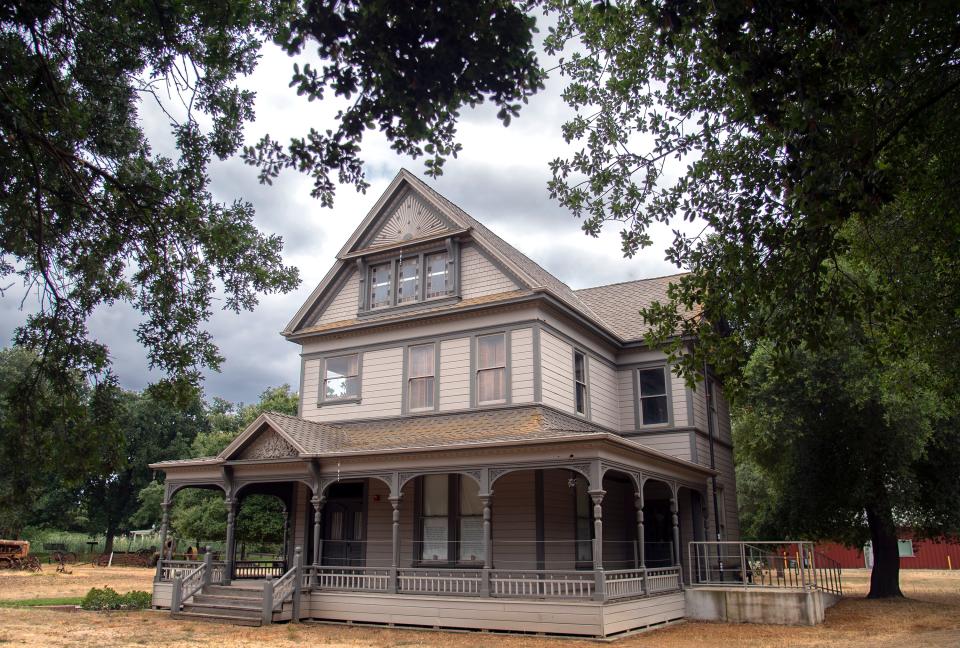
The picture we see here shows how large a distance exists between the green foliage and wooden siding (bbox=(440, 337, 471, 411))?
8679mm

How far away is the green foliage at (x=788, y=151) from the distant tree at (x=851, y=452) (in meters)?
7.62

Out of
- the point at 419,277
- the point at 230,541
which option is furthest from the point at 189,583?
the point at 419,277

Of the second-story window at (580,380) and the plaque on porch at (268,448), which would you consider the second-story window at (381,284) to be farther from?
the second-story window at (580,380)

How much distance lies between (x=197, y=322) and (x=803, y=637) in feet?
42.1

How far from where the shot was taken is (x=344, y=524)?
2067 centimetres

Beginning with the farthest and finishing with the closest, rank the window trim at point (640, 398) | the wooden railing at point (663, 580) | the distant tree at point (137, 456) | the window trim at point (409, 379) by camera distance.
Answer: the distant tree at point (137, 456) < the window trim at point (640, 398) < the window trim at point (409, 379) < the wooden railing at point (663, 580)

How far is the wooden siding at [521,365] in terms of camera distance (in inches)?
727

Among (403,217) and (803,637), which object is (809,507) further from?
(403,217)

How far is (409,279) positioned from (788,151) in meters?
14.5

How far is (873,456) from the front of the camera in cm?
2159

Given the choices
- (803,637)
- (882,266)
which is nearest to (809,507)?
(803,637)

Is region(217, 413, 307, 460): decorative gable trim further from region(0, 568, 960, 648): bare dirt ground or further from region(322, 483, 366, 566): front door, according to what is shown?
region(0, 568, 960, 648): bare dirt ground

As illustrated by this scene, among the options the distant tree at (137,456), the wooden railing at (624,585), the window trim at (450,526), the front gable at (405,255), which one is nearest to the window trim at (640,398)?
the front gable at (405,255)

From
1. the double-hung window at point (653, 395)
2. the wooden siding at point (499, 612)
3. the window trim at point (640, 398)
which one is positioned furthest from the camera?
the double-hung window at point (653, 395)
